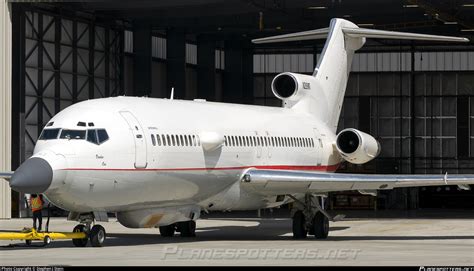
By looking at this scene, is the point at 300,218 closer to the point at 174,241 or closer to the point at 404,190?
the point at 174,241

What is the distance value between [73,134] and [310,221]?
9.00m

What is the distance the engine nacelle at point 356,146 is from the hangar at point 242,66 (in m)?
10.7

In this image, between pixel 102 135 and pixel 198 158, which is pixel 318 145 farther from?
pixel 102 135

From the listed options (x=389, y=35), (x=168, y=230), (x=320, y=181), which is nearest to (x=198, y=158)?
(x=320, y=181)

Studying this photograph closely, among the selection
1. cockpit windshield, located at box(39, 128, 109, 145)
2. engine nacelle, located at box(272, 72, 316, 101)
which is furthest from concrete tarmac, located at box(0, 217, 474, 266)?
engine nacelle, located at box(272, 72, 316, 101)

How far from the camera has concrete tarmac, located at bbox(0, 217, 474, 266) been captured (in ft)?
66.3

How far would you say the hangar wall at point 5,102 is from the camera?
133 feet

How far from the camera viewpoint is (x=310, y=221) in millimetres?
30219

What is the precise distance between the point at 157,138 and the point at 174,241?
3.45 meters

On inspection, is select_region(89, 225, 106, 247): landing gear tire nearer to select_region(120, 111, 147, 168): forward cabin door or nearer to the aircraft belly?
the aircraft belly

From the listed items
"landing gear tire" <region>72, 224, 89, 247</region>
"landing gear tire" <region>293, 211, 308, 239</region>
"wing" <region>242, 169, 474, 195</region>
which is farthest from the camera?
"landing gear tire" <region>293, 211, 308, 239</region>

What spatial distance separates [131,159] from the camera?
79.7 feet

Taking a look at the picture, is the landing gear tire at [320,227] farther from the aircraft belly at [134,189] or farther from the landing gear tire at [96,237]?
the landing gear tire at [96,237]

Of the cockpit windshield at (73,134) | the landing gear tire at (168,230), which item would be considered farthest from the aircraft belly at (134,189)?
the landing gear tire at (168,230)
